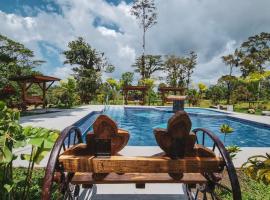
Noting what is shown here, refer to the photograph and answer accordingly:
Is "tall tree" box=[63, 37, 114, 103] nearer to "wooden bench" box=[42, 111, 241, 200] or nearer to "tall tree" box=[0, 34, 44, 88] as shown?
"tall tree" box=[0, 34, 44, 88]

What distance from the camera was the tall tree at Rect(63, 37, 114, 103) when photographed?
2489cm

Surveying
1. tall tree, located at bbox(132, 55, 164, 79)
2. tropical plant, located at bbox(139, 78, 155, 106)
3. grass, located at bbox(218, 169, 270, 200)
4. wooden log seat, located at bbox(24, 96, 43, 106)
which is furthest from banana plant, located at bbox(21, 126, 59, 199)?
A: tall tree, located at bbox(132, 55, 164, 79)

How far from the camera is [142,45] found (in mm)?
31516

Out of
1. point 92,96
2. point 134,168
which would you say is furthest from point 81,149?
point 92,96

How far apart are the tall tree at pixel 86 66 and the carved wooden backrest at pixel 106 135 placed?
76.0 feet

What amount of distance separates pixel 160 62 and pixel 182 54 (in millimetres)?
4646

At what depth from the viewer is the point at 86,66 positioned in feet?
88.0

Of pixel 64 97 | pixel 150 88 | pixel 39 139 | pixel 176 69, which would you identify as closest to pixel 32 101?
pixel 64 97

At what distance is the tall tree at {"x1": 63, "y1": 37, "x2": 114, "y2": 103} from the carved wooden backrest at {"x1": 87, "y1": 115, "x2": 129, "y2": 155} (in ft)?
76.0

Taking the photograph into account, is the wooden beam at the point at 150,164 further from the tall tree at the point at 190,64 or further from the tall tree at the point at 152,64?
the tall tree at the point at 152,64

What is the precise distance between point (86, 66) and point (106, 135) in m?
25.8

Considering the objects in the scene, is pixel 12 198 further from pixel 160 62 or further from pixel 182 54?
pixel 160 62

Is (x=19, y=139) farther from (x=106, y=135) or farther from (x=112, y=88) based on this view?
(x=112, y=88)

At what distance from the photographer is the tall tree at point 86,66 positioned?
24.9 meters
